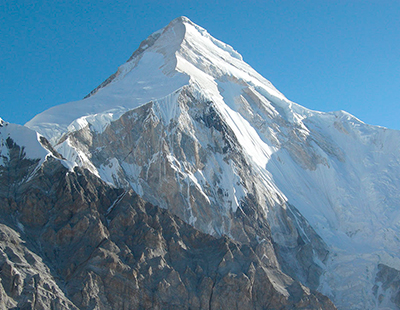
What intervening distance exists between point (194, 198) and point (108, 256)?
21644 millimetres

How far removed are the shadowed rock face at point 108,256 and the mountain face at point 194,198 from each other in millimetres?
142

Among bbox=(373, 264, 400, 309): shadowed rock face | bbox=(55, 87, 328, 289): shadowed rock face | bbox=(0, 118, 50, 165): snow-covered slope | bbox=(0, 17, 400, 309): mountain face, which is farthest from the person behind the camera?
bbox=(373, 264, 400, 309): shadowed rock face

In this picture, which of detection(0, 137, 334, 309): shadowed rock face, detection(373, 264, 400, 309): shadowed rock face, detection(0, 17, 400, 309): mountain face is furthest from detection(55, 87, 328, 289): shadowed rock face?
detection(0, 137, 334, 309): shadowed rock face

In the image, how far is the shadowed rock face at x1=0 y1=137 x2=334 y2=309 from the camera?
170ft

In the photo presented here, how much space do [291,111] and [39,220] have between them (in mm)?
70260

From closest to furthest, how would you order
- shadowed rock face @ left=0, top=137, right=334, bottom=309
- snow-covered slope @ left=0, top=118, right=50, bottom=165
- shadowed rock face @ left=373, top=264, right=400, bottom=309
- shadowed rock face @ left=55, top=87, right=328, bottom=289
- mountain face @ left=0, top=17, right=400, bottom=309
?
shadowed rock face @ left=0, top=137, right=334, bottom=309
mountain face @ left=0, top=17, right=400, bottom=309
snow-covered slope @ left=0, top=118, right=50, bottom=165
shadowed rock face @ left=55, top=87, right=328, bottom=289
shadowed rock face @ left=373, top=264, right=400, bottom=309

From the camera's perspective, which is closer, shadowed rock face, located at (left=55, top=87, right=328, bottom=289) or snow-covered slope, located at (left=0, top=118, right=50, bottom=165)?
snow-covered slope, located at (left=0, top=118, right=50, bottom=165)

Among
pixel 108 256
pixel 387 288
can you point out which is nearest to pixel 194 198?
pixel 108 256

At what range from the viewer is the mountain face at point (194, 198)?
5606 cm

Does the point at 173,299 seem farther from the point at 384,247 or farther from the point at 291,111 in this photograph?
the point at 291,111

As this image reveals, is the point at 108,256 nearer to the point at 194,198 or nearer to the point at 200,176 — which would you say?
the point at 194,198

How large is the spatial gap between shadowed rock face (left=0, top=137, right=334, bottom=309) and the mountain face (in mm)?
142

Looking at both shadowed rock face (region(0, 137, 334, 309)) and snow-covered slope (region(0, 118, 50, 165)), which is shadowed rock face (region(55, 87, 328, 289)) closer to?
snow-covered slope (region(0, 118, 50, 165))

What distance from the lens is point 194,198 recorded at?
75.3 meters
